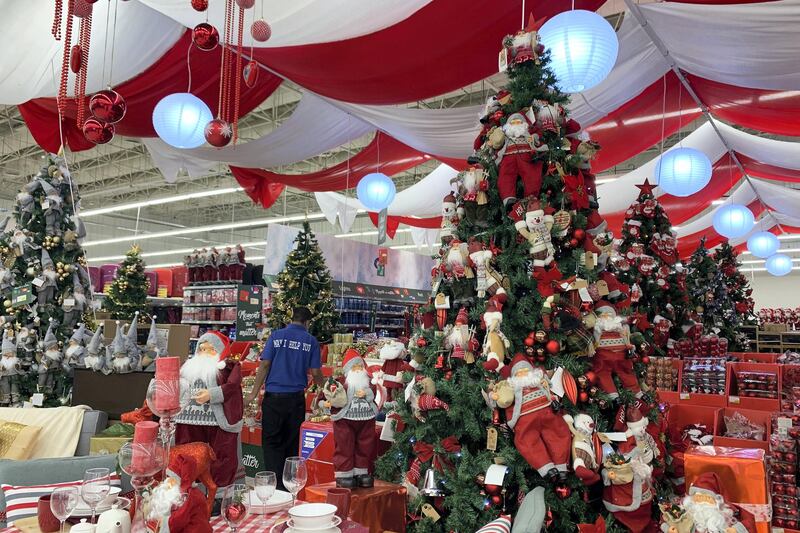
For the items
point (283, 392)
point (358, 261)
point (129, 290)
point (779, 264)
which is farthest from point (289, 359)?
point (779, 264)

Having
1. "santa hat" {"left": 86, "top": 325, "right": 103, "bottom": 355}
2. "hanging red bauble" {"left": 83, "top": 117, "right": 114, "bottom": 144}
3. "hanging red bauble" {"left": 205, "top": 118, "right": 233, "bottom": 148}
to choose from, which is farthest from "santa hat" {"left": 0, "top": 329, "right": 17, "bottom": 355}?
"hanging red bauble" {"left": 205, "top": 118, "right": 233, "bottom": 148}

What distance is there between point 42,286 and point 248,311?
447 centimetres

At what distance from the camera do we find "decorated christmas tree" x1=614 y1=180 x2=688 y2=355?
611 cm

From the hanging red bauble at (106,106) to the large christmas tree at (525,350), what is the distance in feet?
5.63

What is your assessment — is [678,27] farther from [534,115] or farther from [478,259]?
[478,259]

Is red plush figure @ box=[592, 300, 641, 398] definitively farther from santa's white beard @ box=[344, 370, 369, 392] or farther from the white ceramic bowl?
the white ceramic bowl

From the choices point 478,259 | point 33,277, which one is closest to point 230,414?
point 478,259

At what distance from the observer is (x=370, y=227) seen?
25.2 m

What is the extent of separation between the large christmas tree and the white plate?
2.62 feet

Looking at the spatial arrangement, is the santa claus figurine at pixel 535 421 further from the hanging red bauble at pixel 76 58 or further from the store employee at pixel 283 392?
the hanging red bauble at pixel 76 58

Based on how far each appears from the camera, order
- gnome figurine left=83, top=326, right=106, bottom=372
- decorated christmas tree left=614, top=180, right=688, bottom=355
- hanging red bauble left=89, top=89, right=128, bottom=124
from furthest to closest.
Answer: decorated christmas tree left=614, top=180, right=688, bottom=355 → gnome figurine left=83, top=326, right=106, bottom=372 → hanging red bauble left=89, top=89, right=128, bottom=124

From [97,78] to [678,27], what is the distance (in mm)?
4808

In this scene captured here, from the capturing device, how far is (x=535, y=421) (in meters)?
2.47

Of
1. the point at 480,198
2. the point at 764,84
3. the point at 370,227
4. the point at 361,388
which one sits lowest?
the point at 361,388
